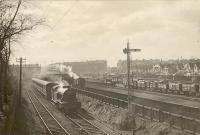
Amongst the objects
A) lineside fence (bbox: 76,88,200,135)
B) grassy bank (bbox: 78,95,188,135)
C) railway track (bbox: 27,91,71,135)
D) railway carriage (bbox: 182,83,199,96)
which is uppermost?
railway carriage (bbox: 182,83,199,96)

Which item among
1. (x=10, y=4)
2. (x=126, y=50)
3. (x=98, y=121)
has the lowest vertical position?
Answer: (x=98, y=121)

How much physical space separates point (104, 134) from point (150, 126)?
3.29m

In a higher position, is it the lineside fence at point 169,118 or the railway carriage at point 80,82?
the railway carriage at point 80,82

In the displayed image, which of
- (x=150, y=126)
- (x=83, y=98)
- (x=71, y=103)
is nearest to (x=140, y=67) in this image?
(x=83, y=98)

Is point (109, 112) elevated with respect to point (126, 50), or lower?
lower

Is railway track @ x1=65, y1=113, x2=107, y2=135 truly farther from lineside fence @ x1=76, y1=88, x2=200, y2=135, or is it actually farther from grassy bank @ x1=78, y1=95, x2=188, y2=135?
lineside fence @ x1=76, y1=88, x2=200, y2=135

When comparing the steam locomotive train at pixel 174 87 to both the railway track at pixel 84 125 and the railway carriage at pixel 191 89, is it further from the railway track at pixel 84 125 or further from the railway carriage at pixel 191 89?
the railway track at pixel 84 125

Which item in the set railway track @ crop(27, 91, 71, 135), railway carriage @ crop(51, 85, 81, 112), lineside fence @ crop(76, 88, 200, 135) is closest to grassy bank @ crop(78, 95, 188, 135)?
lineside fence @ crop(76, 88, 200, 135)

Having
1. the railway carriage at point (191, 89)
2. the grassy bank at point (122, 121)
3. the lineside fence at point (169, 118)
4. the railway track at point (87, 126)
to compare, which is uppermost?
the railway carriage at point (191, 89)

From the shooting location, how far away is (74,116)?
29078 mm

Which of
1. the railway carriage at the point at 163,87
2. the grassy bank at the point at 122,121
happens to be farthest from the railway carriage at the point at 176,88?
the grassy bank at the point at 122,121

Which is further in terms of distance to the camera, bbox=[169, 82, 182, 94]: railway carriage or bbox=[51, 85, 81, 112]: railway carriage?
bbox=[169, 82, 182, 94]: railway carriage

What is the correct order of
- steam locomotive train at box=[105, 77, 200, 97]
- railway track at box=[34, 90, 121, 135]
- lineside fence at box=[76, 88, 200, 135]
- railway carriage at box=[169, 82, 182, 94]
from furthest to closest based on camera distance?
railway carriage at box=[169, 82, 182, 94], steam locomotive train at box=[105, 77, 200, 97], railway track at box=[34, 90, 121, 135], lineside fence at box=[76, 88, 200, 135]

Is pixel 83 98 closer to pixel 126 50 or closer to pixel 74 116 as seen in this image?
pixel 74 116
